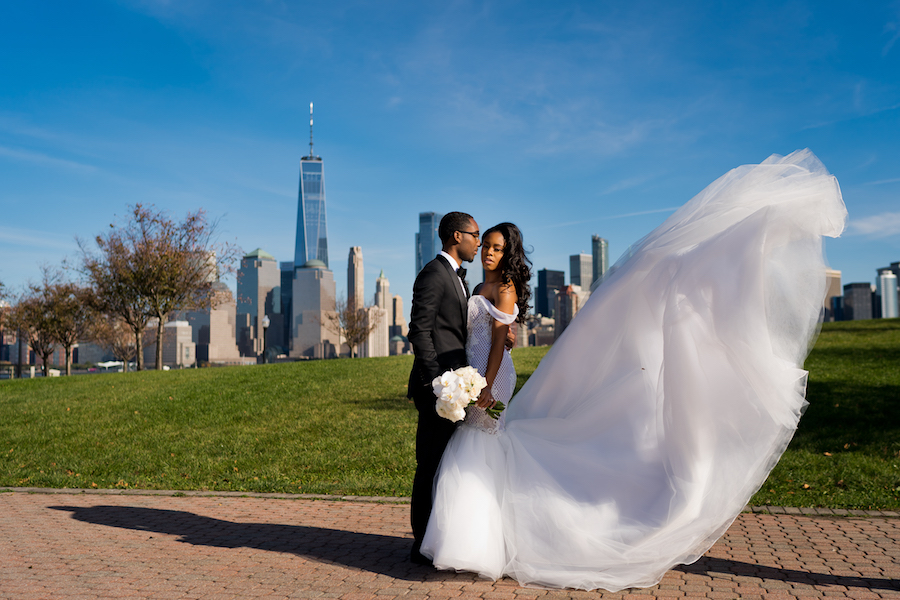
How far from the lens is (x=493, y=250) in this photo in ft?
15.8

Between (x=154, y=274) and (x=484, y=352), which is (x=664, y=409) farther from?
(x=154, y=274)

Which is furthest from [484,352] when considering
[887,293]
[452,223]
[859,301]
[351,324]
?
[887,293]

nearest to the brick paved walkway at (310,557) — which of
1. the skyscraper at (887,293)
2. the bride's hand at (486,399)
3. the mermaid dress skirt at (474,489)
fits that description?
the mermaid dress skirt at (474,489)

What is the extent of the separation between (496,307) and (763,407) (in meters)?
1.93

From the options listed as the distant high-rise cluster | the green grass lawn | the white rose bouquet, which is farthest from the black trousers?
the distant high-rise cluster

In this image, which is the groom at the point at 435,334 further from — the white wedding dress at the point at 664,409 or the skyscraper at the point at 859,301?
the skyscraper at the point at 859,301

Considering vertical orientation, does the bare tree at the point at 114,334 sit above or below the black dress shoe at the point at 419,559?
above

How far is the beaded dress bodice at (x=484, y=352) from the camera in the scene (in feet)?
16.0

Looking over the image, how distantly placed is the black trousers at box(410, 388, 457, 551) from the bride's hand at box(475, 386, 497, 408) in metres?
0.28

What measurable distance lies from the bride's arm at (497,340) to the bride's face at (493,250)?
191 mm

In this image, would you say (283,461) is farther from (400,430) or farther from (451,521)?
(451,521)

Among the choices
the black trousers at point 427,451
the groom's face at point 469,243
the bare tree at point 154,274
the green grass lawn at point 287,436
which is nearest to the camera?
the groom's face at point 469,243

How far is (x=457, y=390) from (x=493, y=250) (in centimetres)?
107

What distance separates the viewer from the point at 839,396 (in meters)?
12.9
